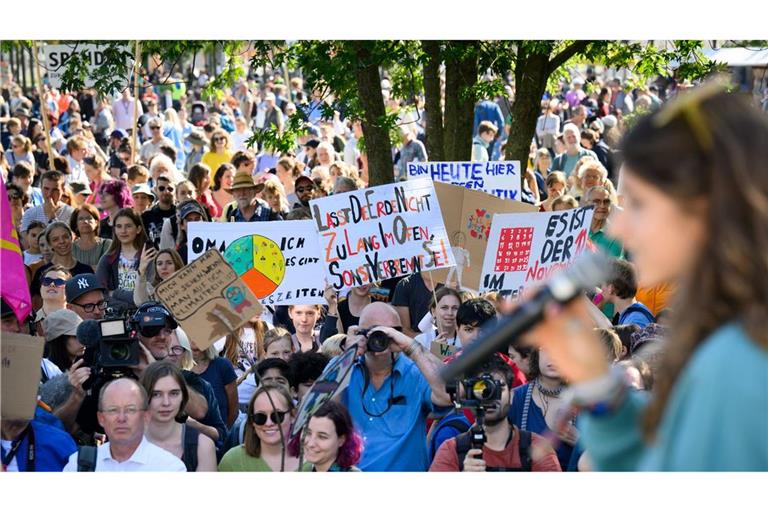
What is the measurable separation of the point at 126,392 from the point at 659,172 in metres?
4.20

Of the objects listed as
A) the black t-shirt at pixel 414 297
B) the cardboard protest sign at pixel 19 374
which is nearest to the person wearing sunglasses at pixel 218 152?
the black t-shirt at pixel 414 297

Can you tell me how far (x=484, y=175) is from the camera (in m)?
9.76

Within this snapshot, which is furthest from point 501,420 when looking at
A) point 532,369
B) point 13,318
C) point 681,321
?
point 681,321

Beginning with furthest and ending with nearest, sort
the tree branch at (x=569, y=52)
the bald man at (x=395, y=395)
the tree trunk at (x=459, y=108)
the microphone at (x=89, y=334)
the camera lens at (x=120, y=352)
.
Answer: the tree trunk at (x=459, y=108)
the tree branch at (x=569, y=52)
the microphone at (x=89, y=334)
the camera lens at (x=120, y=352)
the bald man at (x=395, y=395)

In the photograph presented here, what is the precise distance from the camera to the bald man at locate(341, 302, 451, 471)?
5.98 meters

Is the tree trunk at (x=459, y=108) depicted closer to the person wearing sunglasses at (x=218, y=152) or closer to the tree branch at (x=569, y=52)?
the tree branch at (x=569, y=52)

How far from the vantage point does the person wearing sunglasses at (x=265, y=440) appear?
5.61 m

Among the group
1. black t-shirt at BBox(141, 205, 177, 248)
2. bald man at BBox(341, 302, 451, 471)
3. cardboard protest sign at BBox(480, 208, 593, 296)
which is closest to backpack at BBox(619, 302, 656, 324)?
cardboard protest sign at BBox(480, 208, 593, 296)

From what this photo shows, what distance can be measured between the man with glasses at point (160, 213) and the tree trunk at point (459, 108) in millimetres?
2381

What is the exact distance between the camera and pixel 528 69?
9.73 m

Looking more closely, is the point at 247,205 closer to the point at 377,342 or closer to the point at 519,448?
the point at 377,342

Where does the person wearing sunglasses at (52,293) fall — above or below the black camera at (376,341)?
below

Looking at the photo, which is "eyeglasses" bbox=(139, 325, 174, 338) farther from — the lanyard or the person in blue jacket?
the person in blue jacket

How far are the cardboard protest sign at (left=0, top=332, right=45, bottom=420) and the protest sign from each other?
4.46 m
